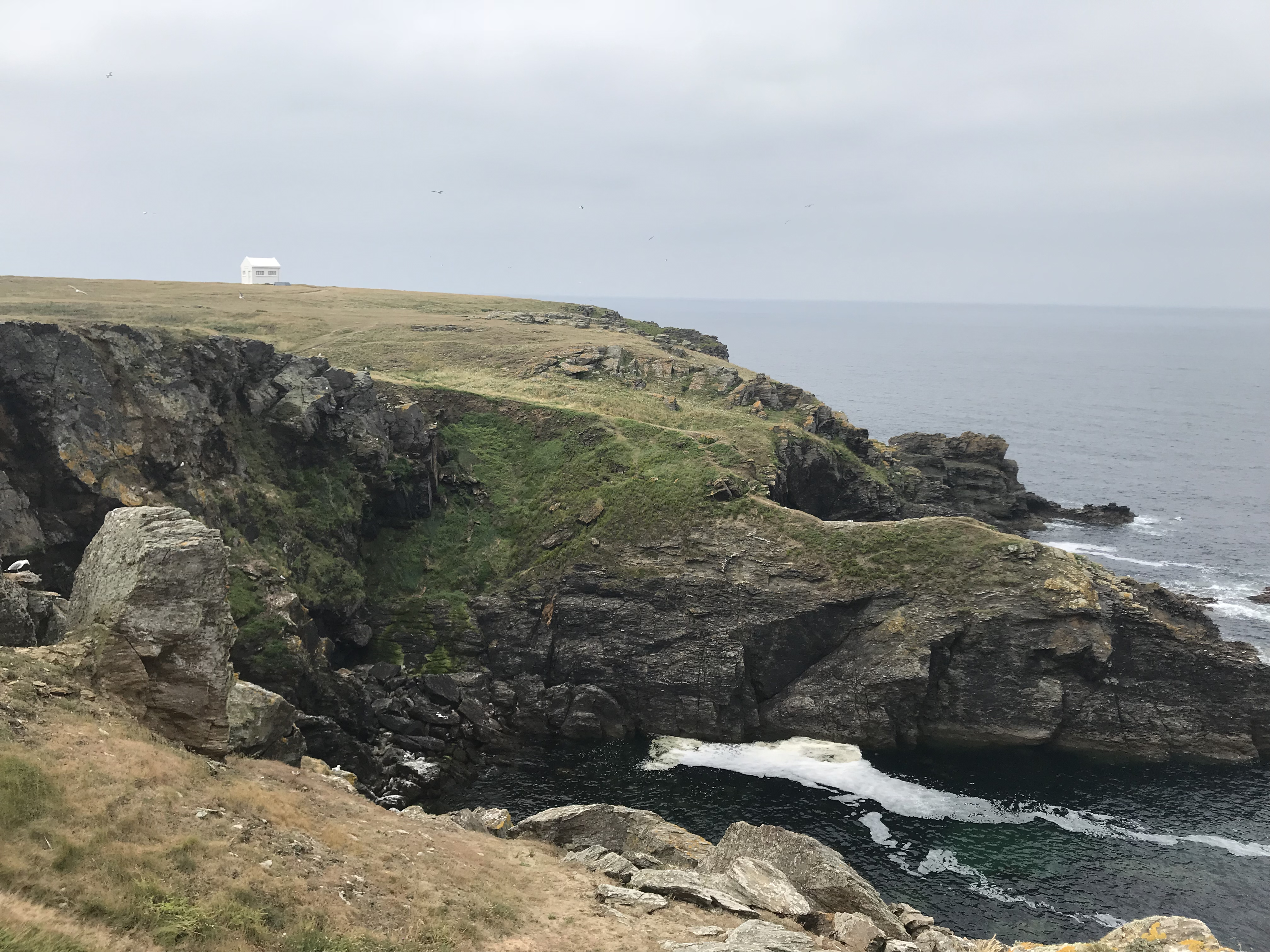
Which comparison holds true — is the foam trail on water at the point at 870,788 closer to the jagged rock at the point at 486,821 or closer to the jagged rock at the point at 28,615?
the jagged rock at the point at 486,821

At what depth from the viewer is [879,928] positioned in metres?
27.8

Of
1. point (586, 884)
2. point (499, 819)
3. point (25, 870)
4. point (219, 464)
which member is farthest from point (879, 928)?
point (219, 464)

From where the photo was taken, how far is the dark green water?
39.0m

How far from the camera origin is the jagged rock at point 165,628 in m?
25.4

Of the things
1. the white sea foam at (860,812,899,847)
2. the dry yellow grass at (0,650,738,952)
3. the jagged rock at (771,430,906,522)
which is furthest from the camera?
the jagged rock at (771,430,906,522)

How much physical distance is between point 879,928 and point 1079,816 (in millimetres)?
25353

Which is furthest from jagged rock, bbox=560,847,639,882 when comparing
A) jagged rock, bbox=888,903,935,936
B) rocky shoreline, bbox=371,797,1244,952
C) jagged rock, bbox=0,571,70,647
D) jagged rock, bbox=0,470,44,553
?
jagged rock, bbox=0,470,44,553

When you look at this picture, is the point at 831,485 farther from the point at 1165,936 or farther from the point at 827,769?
the point at 1165,936

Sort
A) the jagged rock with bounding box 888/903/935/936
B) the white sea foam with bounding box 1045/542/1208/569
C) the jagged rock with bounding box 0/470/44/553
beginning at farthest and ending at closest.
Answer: the white sea foam with bounding box 1045/542/1208/569 < the jagged rock with bounding box 0/470/44/553 < the jagged rock with bounding box 888/903/935/936

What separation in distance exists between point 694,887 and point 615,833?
9.46 m

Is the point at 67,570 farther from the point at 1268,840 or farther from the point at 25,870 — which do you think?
the point at 1268,840

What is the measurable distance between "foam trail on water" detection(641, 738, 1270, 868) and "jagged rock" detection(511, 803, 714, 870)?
14.9 m

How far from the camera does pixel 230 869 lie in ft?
60.1

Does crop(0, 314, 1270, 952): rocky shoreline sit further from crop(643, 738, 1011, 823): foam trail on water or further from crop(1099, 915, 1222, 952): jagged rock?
crop(1099, 915, 1222, 952): jagged rock
